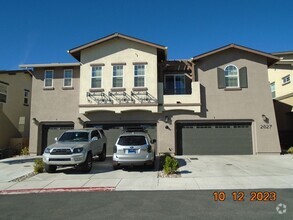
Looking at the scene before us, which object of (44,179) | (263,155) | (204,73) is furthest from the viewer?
(204,73)

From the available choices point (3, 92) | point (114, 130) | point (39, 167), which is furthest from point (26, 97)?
point (39, 167)

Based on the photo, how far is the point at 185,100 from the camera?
17172 millimetres

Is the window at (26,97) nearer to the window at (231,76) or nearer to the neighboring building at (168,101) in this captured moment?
the neighboring building at (168,101)

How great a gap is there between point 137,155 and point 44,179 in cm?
401

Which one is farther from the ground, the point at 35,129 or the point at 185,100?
the point at 185,100

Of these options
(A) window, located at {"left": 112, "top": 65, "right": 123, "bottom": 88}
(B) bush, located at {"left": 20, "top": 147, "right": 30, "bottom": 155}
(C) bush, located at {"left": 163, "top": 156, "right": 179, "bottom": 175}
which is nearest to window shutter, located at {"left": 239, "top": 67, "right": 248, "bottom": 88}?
(A) window, located at {"left": 112, "top": 65, "right": 123, "bottom": 88}

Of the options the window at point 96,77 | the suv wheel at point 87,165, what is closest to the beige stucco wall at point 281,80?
the window at point 96,77

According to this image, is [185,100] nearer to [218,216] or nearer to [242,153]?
[242,153]

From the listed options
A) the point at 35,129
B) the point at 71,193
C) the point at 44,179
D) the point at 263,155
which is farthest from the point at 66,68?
the point at 263,155

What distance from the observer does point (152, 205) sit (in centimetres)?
661

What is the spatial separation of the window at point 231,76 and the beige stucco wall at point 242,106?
17.6 inches

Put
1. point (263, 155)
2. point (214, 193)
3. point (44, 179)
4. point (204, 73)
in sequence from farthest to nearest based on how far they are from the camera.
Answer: point (204, 73) < point (263, 155) < point (44, 179) < point (214, 193)

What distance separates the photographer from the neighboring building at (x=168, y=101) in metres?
17.1

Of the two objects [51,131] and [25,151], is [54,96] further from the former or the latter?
[25,151]
